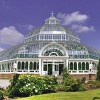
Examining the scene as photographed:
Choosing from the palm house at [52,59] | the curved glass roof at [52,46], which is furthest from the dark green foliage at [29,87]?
the curved glass roof at [52,46]

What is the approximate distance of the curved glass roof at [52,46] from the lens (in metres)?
53.8

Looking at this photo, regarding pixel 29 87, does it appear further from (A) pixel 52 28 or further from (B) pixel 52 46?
(A) pixel 52 28

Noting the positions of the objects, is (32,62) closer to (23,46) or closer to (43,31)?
(23,46)

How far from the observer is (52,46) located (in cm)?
5469

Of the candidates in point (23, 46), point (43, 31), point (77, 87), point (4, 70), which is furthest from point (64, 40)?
point (77, 87)

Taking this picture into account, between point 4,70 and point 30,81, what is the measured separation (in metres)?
34.3

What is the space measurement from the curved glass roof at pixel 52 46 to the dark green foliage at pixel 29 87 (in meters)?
29.0

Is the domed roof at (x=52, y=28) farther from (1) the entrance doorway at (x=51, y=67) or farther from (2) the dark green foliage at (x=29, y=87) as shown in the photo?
(2) the dark green foliage at (x=29, y=87)

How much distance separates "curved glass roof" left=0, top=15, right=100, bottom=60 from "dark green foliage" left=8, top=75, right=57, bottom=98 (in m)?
29.0

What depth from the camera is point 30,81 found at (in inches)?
950

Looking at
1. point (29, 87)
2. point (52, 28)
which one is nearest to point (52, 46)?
point (52, 28)

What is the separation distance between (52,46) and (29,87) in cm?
3162

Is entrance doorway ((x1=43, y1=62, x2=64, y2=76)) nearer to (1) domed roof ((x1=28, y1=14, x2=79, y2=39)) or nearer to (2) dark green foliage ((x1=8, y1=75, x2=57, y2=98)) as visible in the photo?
(1) domed roof ((x1=28, y1=14, x2=79, y2=39))

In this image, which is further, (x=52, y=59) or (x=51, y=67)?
(x=51, y=67)
